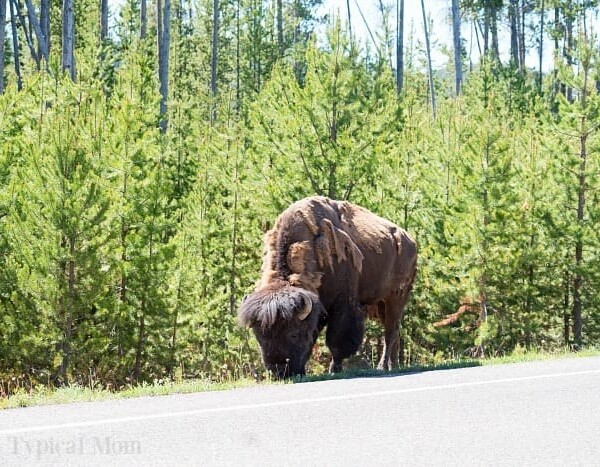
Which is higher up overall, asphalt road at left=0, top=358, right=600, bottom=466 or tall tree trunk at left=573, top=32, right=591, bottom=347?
tall tree trunk at left=573, top=32, right=591, bottom=347

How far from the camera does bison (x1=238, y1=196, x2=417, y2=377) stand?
8.84 m

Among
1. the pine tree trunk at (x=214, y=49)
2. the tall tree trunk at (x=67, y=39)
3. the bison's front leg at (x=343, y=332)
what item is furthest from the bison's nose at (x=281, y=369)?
the pine tree trunk at (x=214, y=49)

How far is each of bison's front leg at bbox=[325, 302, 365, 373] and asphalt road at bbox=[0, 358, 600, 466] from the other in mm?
3082

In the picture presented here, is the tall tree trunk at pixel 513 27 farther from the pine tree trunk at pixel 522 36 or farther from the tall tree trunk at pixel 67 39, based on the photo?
the tall tree trunk at pixel 67 39

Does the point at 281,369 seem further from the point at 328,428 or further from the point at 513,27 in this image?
the point at 513,27

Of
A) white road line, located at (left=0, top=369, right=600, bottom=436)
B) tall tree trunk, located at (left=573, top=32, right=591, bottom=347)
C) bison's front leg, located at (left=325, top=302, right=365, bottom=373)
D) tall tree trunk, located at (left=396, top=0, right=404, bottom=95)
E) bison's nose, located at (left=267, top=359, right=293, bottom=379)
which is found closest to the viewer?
white road line, located at (left=0, top=369, right=600, bottom=436)

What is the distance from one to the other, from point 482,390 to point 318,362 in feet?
36.9

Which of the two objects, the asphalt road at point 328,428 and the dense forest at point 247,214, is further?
the dense forest at point 247,214

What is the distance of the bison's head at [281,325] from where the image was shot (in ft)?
28.7

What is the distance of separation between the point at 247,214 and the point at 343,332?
8.50 metres

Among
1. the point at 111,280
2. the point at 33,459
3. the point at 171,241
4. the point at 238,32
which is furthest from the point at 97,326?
the point at 238,32

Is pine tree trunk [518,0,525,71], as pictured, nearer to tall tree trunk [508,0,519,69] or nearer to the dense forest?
tall tree trunk [508,0,519,69]

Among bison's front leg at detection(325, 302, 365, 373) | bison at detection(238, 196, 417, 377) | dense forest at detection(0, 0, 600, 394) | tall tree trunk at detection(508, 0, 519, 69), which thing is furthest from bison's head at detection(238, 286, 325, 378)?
tall tree trunk at detection(508, 0, 519, 69)

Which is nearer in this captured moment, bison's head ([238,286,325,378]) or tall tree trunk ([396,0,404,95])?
bison's head ([238,286,325,378])
